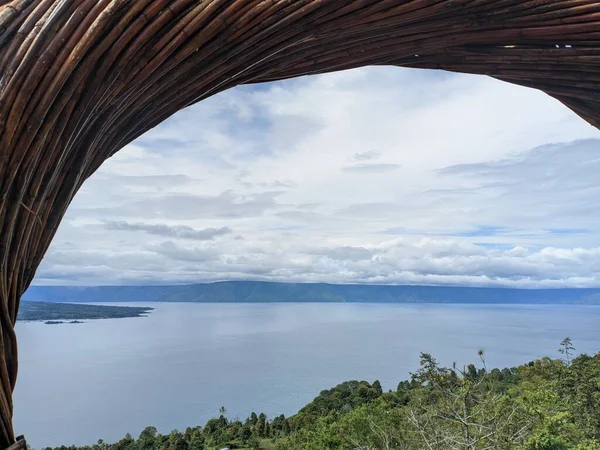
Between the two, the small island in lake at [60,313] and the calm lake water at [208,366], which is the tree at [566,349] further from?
the small island in lake at [60,313]

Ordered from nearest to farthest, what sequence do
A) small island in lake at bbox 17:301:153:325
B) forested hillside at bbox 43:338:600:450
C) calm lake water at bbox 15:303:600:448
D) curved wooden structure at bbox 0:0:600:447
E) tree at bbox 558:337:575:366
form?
curved wooden structure at bbox 0:0:600:447 → forested hillside at bbox 43:338:600:450 → tree at bbox 558:337:575:366 → calm lake water at bbox 15:303:600:448 → small island in lake at bbox 17:301:153:325

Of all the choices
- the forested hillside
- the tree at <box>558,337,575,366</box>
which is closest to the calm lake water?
the forested hillside

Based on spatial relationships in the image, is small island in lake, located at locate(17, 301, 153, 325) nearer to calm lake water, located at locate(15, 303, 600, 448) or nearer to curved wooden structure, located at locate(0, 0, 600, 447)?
calm lake water, located at locate(15, 303, 600, 448)

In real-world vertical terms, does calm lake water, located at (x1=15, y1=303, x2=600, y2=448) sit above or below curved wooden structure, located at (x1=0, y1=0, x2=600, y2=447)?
below

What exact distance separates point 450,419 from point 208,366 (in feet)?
208

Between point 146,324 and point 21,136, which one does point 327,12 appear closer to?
point 21,136

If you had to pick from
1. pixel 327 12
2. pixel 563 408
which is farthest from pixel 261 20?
pixel 563 408

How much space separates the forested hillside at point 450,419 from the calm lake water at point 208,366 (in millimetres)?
13042

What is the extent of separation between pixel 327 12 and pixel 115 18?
343 millimetres

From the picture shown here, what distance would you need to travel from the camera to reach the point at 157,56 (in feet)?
2.20

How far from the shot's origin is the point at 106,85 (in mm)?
648

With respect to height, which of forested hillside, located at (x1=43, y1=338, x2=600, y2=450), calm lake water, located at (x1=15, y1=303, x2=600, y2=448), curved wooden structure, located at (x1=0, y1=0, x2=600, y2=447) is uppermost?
curved wooden structure, located at (x1=0, y1=0, x2=600, y2=447)

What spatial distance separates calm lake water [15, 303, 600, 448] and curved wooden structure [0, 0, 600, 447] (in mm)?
32378

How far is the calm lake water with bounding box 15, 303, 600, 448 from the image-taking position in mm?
45484
